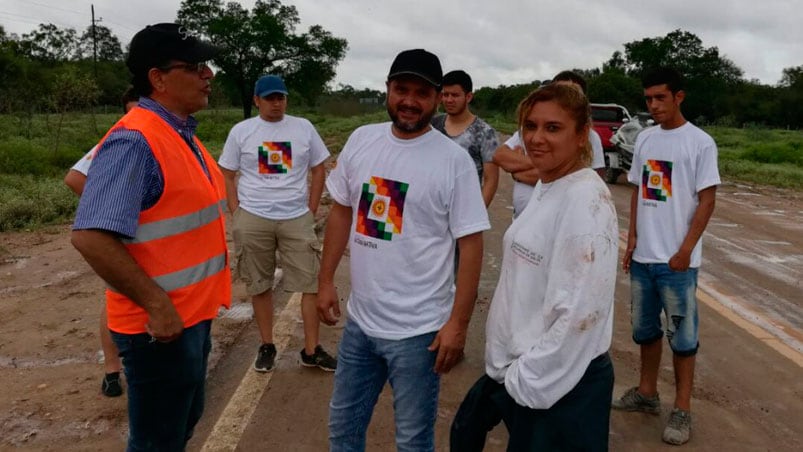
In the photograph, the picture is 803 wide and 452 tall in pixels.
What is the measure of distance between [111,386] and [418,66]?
8.79ft

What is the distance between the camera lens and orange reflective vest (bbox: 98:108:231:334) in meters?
2.01

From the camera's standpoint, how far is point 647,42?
84188 mm

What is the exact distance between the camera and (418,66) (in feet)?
7.75

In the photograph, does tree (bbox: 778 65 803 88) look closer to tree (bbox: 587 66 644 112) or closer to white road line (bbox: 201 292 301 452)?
tree (bbox: 587 66 644 112)

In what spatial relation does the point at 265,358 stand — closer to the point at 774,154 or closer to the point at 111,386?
the point at 111,386

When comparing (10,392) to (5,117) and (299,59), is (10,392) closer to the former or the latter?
(5,117)

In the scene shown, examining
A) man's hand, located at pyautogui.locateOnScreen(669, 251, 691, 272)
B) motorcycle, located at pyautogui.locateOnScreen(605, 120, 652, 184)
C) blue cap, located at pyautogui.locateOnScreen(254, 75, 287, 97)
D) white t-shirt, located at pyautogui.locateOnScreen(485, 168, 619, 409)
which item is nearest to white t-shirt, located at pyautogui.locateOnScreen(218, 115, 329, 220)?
blue cap, located at pyautogui.locateOnScreen(254, 75, 287, 97)

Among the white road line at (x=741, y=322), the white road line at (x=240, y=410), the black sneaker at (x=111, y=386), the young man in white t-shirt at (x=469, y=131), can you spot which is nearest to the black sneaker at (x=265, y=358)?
the white road line at (x=240, y=410)

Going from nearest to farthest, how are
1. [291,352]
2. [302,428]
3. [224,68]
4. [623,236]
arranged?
[302,428] < [291,352] < [623,236] < [224,68]

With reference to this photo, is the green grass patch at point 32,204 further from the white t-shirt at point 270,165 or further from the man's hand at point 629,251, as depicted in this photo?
the man's hand at point 629,251

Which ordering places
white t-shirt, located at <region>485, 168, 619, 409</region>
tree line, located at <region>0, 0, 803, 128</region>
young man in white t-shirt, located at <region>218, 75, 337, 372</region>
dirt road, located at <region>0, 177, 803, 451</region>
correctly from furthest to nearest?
tree line, located at <region>0, 0, 803, 128</region> < young man in white t-shirt, located at <region>218, 75, 337, 372</region> < dirt road, located at <region>0, 177, 803, 451</region> < white t-shirt, located at <region>485, 168, 619, 409</region>

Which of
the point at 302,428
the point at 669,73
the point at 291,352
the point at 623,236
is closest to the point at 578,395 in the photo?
the point at 302,428

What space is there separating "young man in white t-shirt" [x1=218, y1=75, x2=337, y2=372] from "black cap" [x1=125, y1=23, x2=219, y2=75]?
6.90 ft

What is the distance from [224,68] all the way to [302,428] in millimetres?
48749
